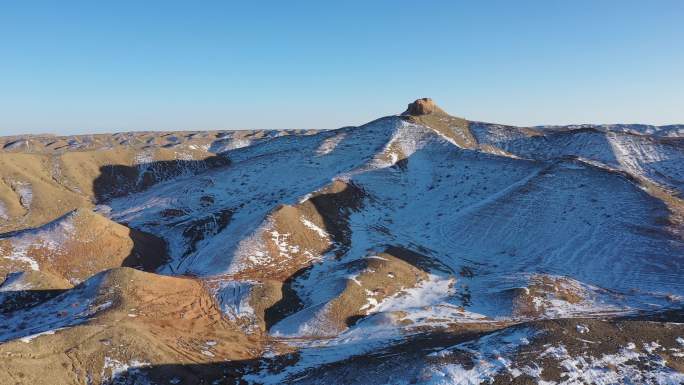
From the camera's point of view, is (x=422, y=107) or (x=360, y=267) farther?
(x=422, y=107)

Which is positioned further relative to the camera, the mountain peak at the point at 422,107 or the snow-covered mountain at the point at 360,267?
the mountain peak at the point at 422,107

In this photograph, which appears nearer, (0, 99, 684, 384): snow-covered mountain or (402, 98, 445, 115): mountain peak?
(0, 99, 684, 384): snow-covered mountain

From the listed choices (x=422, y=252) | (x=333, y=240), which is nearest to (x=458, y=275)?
(x=422, y=252)

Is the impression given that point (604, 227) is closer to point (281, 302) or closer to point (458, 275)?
point (458, 275)

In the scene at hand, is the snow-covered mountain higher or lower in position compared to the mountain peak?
lower
